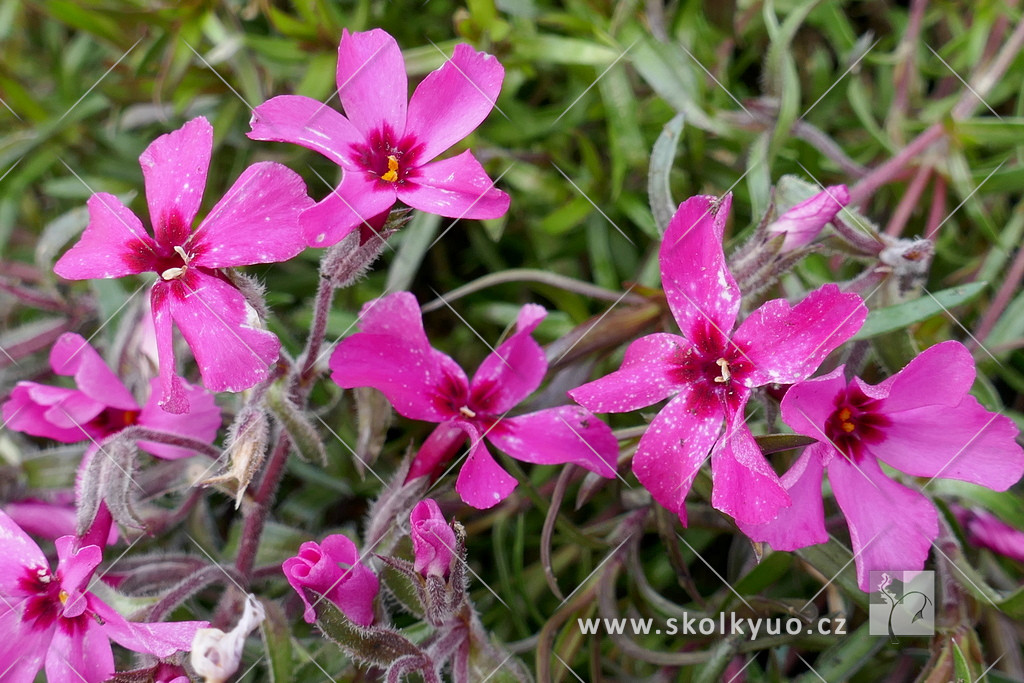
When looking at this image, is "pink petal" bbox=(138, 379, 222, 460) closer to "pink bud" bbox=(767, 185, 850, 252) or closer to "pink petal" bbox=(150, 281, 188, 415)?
"pink petal" bbox=(150, 281, 188, 415)

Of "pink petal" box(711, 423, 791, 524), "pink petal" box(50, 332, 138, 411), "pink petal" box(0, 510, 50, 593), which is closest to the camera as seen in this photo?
"pink petal" box(711, 423, 791, 524)

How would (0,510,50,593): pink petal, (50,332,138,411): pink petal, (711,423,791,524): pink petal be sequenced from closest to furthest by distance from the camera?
(711,423,791,524): pink petal
(0,510,50,593): pink petal
(50,332,138,411): pink petal

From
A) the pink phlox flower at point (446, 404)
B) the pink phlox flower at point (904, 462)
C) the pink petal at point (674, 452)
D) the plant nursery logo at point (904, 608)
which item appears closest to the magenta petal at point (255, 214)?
the pink phlox flower at point (446, 404)

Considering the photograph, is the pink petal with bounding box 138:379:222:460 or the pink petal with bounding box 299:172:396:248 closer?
the pink petal with bounding box 299:172:396:248

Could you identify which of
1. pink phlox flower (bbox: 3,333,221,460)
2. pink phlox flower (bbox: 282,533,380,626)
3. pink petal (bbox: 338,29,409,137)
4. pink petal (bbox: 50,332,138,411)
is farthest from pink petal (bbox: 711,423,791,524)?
pink petal (bbox: 50,332,138,411)

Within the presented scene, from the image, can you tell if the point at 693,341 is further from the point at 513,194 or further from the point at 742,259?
the point at 513,194

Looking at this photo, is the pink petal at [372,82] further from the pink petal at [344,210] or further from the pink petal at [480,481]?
the pink petal at [480,481]

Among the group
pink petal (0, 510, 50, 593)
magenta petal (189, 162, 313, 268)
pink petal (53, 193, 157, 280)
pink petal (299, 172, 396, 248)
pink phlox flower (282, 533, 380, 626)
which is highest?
pink petal (299, 172, 396, 248)

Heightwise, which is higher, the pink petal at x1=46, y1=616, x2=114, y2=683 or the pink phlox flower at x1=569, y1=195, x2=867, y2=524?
the pink phlox flower at x1=569, y1=195, x2=867, y2=524
